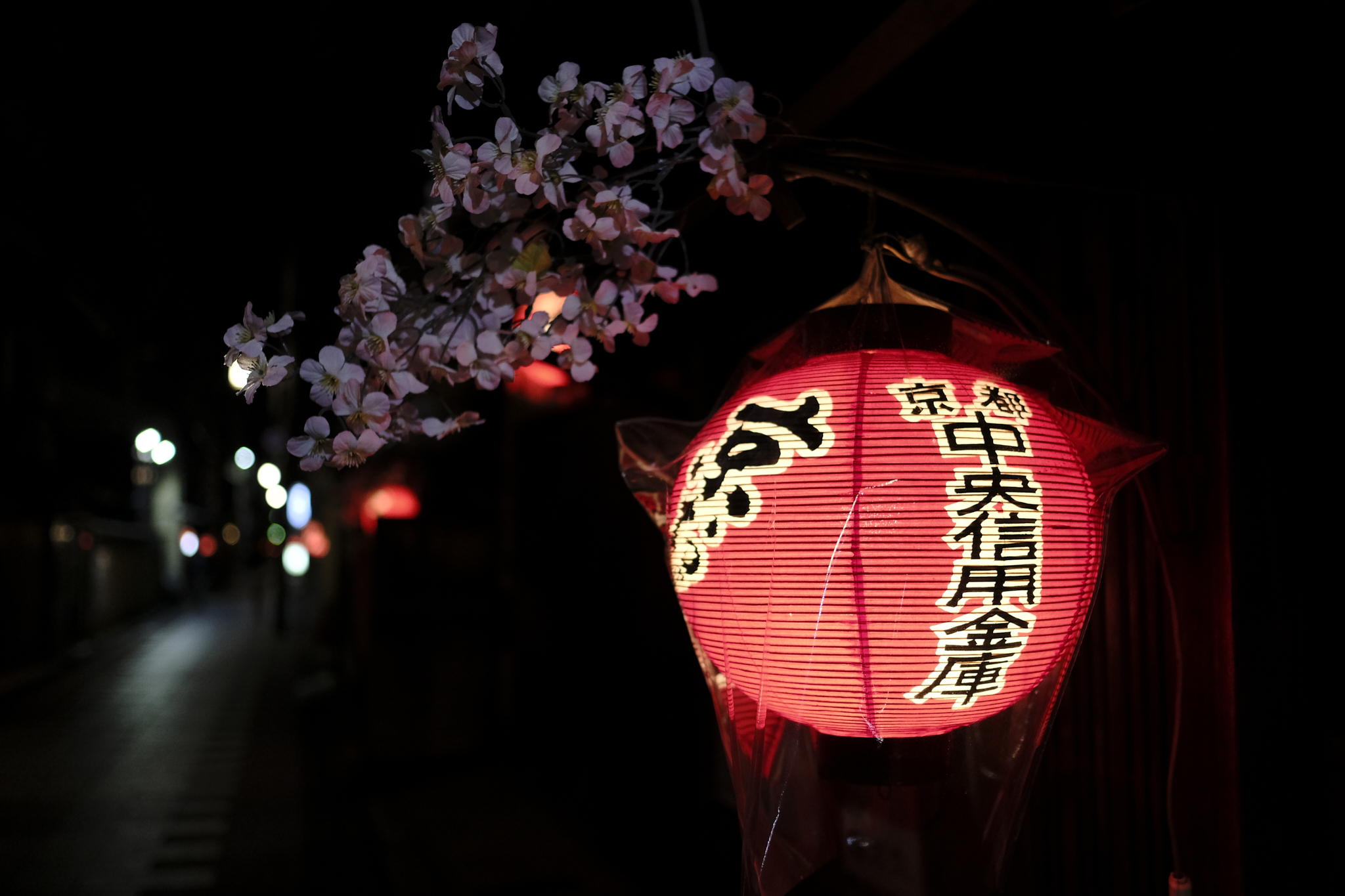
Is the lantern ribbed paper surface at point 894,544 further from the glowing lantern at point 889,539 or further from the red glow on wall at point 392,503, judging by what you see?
the red glow on wall at point 392,503

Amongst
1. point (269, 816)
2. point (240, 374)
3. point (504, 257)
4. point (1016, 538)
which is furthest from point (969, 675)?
point (269, 816)

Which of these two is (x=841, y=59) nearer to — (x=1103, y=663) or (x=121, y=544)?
(x=1103, y=663)

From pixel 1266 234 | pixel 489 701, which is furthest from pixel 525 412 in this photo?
pixel 1266 234

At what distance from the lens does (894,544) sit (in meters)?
1.89

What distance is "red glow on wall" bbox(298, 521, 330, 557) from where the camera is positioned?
1185 inches

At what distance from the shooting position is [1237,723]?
262 cm

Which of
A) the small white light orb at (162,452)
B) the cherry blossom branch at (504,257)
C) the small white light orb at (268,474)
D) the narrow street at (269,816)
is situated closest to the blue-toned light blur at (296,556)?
the small white light orb at (268,474)

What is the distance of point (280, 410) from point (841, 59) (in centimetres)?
3127

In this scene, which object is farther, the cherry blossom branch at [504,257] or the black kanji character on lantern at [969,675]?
the cherry blossom branch at [504,257]

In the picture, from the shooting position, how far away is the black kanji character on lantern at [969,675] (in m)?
1.94

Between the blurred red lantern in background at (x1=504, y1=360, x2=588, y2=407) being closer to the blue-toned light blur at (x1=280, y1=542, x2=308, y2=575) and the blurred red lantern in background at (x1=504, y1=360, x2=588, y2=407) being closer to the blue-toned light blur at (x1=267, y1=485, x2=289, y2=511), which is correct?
the blue-toned light blur at (x1=280, y1=542, x2=308, y2=575)

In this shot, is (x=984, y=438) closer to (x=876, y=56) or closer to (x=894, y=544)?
(x=894, y=544)

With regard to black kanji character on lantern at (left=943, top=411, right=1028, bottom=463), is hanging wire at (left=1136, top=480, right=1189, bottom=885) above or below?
below

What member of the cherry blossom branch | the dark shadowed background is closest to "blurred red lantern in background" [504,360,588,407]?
the dark shadowed background
